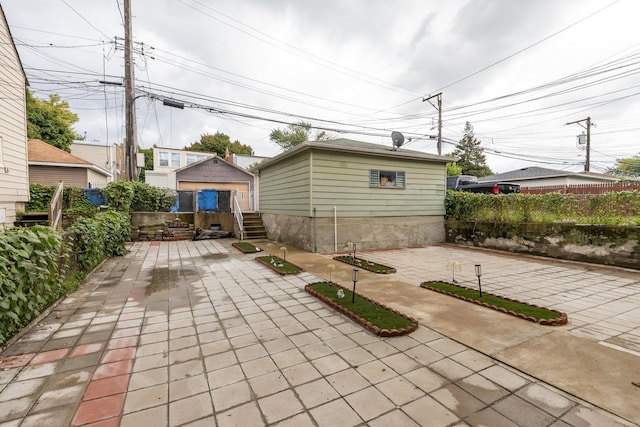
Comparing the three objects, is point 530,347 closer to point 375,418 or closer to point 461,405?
point 461,405

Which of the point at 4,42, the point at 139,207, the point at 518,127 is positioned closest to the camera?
the point at 4,42

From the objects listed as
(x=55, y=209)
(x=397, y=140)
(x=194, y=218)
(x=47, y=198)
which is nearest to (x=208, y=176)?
(x=194, y=218)

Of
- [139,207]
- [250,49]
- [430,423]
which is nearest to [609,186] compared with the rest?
[430,423]

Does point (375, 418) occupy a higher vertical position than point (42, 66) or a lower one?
lower

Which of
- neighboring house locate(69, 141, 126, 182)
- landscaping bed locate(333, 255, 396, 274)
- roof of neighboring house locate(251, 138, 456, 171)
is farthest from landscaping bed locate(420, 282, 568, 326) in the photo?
neighboring house locate(69, 141, 126, 182)

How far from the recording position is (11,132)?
7988 mm

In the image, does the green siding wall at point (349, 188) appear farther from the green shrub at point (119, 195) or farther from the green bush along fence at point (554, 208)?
the green shrub at point (119, 195)

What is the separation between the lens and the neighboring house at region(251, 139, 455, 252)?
8.31 m

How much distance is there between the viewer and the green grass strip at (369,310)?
318cm

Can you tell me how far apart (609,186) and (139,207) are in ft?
59.9

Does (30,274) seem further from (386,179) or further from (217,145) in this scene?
(217,145)

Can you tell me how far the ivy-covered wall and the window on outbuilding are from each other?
298 cm

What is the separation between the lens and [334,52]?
471 inches

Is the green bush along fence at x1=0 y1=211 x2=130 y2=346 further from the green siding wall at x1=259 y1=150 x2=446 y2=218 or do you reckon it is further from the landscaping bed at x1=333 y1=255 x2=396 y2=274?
the green siding wall at x1=259 y1=150 x2=446 y2=218
